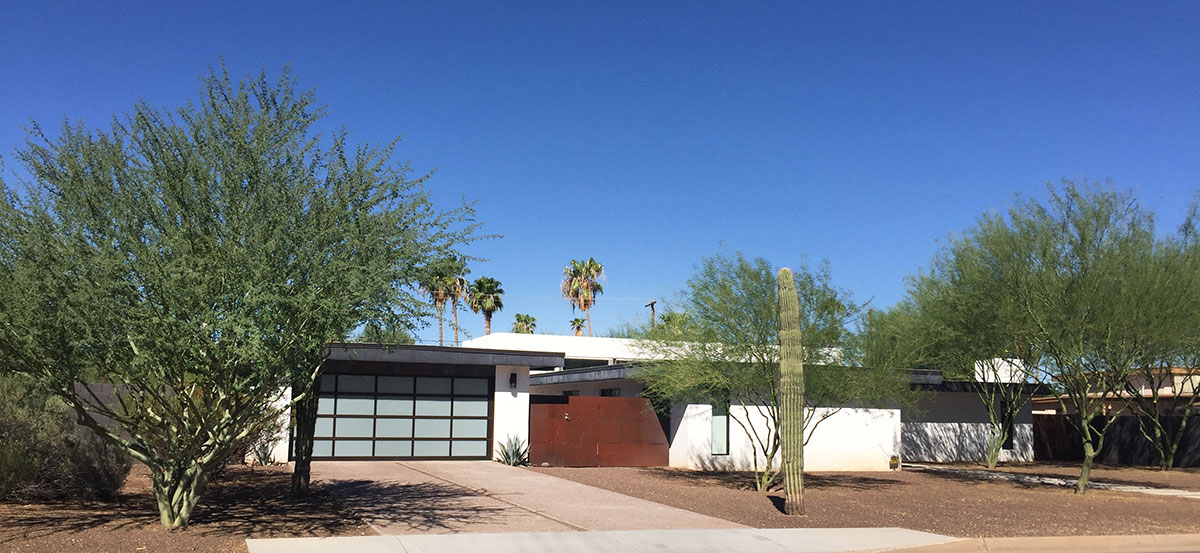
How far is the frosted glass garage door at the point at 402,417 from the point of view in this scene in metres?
26.1

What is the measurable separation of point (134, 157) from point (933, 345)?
2470cm

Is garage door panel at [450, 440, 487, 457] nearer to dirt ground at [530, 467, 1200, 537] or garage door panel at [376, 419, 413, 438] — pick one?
garage door panel at [376, 419, 413, 438]

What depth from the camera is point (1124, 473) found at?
30578 millimetres

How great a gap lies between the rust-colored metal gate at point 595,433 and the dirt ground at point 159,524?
10.1m

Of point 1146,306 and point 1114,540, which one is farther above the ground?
point 1146,306

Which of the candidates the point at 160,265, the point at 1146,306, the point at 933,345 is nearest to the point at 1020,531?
the point at 1146,306

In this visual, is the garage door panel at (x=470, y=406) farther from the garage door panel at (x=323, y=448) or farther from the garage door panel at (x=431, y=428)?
the garage door panel at (x=323, y=448)

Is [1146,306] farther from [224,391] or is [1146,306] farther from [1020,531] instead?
[224,391]

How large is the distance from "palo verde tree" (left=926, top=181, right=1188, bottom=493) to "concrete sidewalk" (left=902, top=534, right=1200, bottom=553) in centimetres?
706

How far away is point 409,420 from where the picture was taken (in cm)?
2697

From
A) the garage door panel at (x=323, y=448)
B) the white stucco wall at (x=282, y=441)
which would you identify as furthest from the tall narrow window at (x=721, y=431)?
the white stucco wall at (x=282, y=441)

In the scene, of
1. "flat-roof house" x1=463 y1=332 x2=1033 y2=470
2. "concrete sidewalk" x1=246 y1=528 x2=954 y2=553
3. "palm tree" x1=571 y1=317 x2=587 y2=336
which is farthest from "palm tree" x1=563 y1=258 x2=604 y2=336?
"concrete sidewalk" x1=246 y1=528 x2=954 y2=553

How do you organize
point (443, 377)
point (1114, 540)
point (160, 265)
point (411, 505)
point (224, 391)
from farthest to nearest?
point (443, 377), point (411, 505), point (1114, 540), point (224, 391), point (160, 265)

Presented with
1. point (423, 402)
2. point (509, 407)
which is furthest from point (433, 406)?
point (509, 407)
